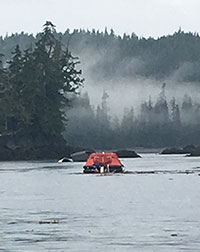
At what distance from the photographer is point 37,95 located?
163 meters

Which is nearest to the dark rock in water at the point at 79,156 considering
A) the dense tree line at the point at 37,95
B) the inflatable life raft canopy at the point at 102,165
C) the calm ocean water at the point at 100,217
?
the dense tree line at the point at 37,95

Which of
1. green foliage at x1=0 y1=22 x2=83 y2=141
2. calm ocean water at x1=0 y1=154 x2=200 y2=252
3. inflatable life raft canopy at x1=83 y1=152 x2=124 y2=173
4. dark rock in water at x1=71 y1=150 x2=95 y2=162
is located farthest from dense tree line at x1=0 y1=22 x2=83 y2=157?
calm ocean water at x1=0 y1=154 x2=200 y2=252

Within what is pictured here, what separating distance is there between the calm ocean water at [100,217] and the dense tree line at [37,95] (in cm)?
9211

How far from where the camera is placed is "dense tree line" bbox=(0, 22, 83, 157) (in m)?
157

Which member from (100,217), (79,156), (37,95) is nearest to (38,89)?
(37,95)

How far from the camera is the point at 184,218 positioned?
37.9 m

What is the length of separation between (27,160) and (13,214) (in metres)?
107

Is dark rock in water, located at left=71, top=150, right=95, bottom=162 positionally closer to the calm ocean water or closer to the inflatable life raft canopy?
the inflatable life raft canopy

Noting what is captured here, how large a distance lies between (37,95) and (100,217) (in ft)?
409

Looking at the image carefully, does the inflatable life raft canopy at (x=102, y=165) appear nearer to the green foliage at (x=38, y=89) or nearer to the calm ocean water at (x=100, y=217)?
the calm ocean water at (x=100, y=217)

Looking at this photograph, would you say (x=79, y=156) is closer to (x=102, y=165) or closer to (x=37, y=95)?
(x=37, y=95)

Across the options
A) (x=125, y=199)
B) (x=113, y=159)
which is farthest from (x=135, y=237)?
(x=113, y=159)

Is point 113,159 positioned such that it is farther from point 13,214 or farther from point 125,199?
point 13,214

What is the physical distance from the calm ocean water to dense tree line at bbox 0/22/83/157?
92109 millimetres
